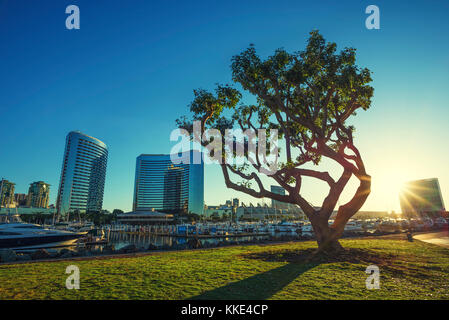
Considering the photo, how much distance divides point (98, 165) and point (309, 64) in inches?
7122

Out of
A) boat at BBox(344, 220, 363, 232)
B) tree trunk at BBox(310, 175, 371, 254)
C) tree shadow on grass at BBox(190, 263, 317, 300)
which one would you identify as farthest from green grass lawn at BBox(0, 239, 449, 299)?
boat at BBox(344, 220, 363, 232)

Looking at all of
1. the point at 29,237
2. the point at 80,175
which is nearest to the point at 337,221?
the point at 29,237

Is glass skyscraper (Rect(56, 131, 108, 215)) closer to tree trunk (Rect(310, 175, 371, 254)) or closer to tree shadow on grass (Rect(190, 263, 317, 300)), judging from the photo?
tree trunk (Rect(310, 175, 371, 254))

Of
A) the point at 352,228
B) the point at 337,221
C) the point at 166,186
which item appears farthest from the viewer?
the point at 166,186

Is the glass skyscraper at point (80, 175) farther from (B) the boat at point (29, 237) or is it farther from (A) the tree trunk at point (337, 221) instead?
(A) the tree trunk at point (337, 221)

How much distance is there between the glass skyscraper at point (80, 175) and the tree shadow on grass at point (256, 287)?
523 feet

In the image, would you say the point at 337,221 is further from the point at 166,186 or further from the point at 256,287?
the point at 166,186

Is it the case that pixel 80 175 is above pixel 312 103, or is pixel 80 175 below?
above

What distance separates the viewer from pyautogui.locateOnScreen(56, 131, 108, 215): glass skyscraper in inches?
5531

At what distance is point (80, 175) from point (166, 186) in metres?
57.3

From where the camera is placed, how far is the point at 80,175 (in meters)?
148

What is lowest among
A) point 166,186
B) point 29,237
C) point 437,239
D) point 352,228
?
point 352,228

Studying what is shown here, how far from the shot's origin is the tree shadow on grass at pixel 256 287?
6.00m
